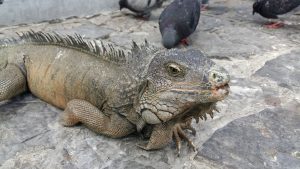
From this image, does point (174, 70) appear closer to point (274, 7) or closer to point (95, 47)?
point (95, 47)

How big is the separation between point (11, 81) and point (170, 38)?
98.7 inches

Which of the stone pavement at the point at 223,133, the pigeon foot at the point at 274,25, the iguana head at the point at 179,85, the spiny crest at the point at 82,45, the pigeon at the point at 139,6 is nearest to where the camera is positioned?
the iguana head at the point at 179,85

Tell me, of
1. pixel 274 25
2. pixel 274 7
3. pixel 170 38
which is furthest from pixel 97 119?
pixel 274 7

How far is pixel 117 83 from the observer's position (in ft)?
9.87

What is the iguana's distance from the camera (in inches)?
101

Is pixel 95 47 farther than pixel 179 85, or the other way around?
pixel 95 47

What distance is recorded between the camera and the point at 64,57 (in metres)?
3.52

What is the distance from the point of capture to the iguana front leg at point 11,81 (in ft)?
11.6

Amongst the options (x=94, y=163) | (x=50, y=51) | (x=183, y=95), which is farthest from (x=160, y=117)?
(x=50, y=51)

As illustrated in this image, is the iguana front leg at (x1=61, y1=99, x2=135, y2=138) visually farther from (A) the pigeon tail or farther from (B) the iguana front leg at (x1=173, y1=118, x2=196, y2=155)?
(A) the pigeon tail

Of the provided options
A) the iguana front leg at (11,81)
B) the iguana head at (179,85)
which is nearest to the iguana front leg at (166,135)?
the iguana head at (179,85)

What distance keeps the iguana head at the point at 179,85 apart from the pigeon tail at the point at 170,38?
281cm

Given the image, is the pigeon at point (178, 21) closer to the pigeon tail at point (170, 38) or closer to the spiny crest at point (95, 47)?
the pigeon tail at point (170, 38)

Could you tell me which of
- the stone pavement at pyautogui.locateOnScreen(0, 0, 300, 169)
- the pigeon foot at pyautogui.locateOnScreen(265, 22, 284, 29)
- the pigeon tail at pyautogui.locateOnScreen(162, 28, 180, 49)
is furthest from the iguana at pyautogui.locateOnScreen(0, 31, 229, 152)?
the pigeon foot at pyautogui.locateOnScreen(265, 22, 284, 29)
